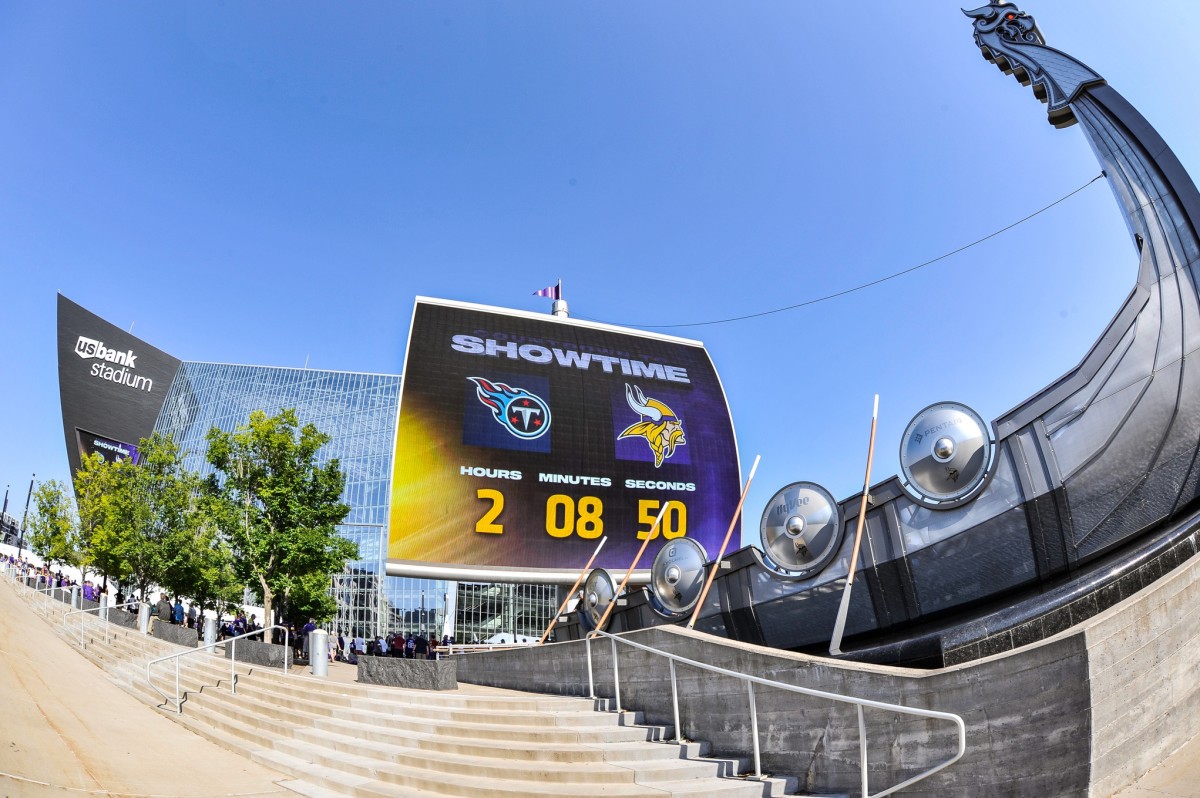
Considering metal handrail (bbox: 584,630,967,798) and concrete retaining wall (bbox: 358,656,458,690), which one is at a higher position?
metal handrail (bbox: 584,630,967,798)

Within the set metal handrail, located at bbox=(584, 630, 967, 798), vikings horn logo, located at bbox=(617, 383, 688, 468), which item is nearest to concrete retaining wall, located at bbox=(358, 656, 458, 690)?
metal handrail, located at bbox=(584, 630, 967, 798)

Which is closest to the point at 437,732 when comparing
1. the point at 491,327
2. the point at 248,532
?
the point at 248,532

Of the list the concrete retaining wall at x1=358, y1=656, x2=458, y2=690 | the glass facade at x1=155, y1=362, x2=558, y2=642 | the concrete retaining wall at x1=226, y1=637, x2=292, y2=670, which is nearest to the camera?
the concrete retaining wall at x1=358, y1=656, x2=458, y2=690

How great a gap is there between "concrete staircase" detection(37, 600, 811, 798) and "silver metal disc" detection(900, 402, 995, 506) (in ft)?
12.7

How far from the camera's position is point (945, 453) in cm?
826

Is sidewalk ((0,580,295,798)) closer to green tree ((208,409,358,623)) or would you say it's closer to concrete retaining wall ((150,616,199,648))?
concrete retaining wall ((150,616,199,648))

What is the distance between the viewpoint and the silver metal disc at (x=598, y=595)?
55.4 ft

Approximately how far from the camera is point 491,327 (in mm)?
35062

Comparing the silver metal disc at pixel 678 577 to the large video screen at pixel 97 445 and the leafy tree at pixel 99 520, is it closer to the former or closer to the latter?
the leafy tree at pixel 99 520

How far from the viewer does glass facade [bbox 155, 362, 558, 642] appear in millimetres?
44500

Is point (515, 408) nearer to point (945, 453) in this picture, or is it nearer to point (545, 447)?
point (545, 447)

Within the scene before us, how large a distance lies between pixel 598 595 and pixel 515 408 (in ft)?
55.4

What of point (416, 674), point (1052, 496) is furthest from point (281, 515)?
point (1052, 496)

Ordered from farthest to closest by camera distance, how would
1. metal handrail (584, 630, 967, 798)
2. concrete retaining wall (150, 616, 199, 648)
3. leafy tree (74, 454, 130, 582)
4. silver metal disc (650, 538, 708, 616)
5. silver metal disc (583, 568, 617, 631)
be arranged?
leafy tree (74, 454, 130, 582) → concrete retaining wall (150, 616, 199, 648) → silver metal disc (583, 568, 617, 631) → silver metal disc (650, 538, 708, 616) → metal handrail (584, 630, 967, 798)
